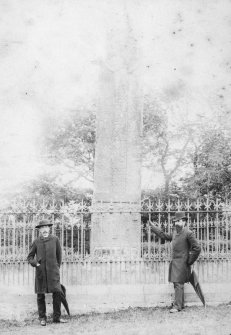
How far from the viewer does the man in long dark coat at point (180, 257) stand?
9234 mm

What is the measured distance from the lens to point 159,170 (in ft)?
78.9

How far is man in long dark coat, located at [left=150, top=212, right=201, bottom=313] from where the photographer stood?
9234mm

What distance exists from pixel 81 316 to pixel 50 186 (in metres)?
14.6

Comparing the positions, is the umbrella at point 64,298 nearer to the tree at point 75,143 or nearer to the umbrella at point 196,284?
the umbrella at point 196,284

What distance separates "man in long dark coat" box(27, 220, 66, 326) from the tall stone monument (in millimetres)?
2295

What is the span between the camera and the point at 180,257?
9336 millimetres

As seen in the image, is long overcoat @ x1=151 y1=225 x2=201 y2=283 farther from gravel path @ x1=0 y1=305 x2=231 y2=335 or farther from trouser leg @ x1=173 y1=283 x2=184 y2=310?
gravel path @ x1=0 y1=305 x2=231 y2=335

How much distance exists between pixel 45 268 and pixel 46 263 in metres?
0.08

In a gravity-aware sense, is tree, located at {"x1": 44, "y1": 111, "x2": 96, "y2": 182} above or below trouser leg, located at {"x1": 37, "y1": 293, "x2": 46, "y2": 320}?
above

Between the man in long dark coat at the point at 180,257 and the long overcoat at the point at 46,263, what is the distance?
6.63 ft

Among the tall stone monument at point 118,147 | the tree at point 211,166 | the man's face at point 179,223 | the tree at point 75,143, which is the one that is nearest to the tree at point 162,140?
the tree at point 211,166

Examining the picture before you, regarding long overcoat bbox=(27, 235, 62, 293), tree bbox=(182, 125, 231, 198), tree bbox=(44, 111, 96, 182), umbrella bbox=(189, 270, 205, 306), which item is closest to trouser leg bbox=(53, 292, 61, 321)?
long overcoat bbox=(27, 235, 62, 293)

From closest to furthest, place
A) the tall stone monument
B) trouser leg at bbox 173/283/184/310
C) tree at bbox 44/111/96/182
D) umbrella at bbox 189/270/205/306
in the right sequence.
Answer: trouser leg at bbox 173/283/184/310 → umbrella at bbox 189/270/205/306 → the tall stone monument → tree at bbox 44/111/96/182

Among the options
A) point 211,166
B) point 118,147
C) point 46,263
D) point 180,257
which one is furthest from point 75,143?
point 46,263
